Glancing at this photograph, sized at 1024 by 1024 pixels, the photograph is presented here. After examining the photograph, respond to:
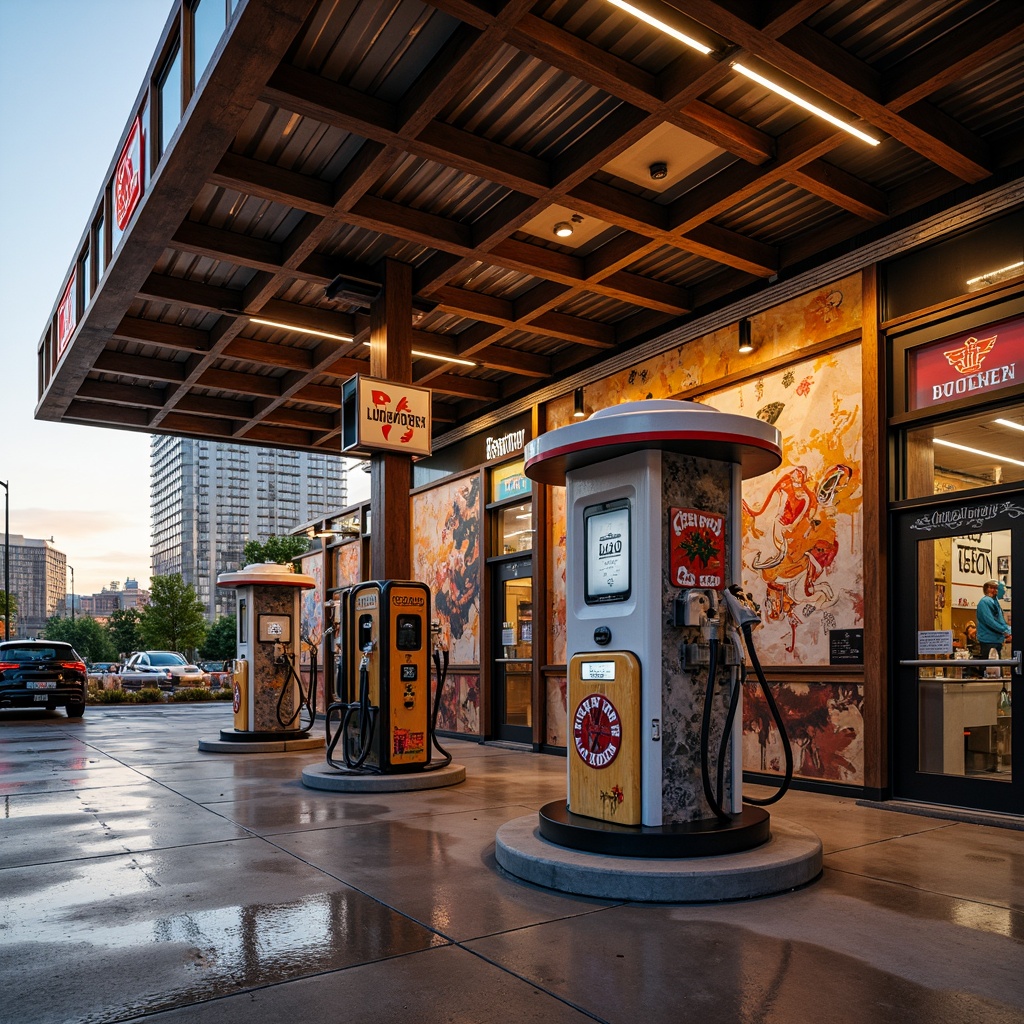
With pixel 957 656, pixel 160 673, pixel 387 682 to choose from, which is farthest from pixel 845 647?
pixel 160 673

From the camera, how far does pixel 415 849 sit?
5703 mm

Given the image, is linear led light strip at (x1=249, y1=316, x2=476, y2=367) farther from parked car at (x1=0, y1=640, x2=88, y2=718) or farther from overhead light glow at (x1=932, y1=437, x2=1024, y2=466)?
parked car at (x1=0, y1=640, x2=88, y2=718)

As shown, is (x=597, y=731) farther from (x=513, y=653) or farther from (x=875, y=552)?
(x=513, y=653)

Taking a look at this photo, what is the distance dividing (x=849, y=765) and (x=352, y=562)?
1161 cm

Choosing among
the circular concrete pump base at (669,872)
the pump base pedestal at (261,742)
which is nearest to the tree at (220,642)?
the pump base pedestal at (261,742)

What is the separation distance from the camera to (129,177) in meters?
8.27

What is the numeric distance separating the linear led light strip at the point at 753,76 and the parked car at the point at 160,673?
2430 centimetres

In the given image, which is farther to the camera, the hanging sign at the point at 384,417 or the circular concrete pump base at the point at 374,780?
the hanging sign at the point at 384,417

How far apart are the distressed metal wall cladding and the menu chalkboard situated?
3.43 m

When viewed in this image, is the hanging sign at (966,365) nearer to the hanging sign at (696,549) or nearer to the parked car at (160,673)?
the hanging sign at (696,549)

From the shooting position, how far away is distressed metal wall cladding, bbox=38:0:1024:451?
5820 millimetres

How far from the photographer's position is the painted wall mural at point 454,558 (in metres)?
13.0

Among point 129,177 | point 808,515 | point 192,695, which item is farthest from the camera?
point 192,695

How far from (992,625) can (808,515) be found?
6.21 feet
